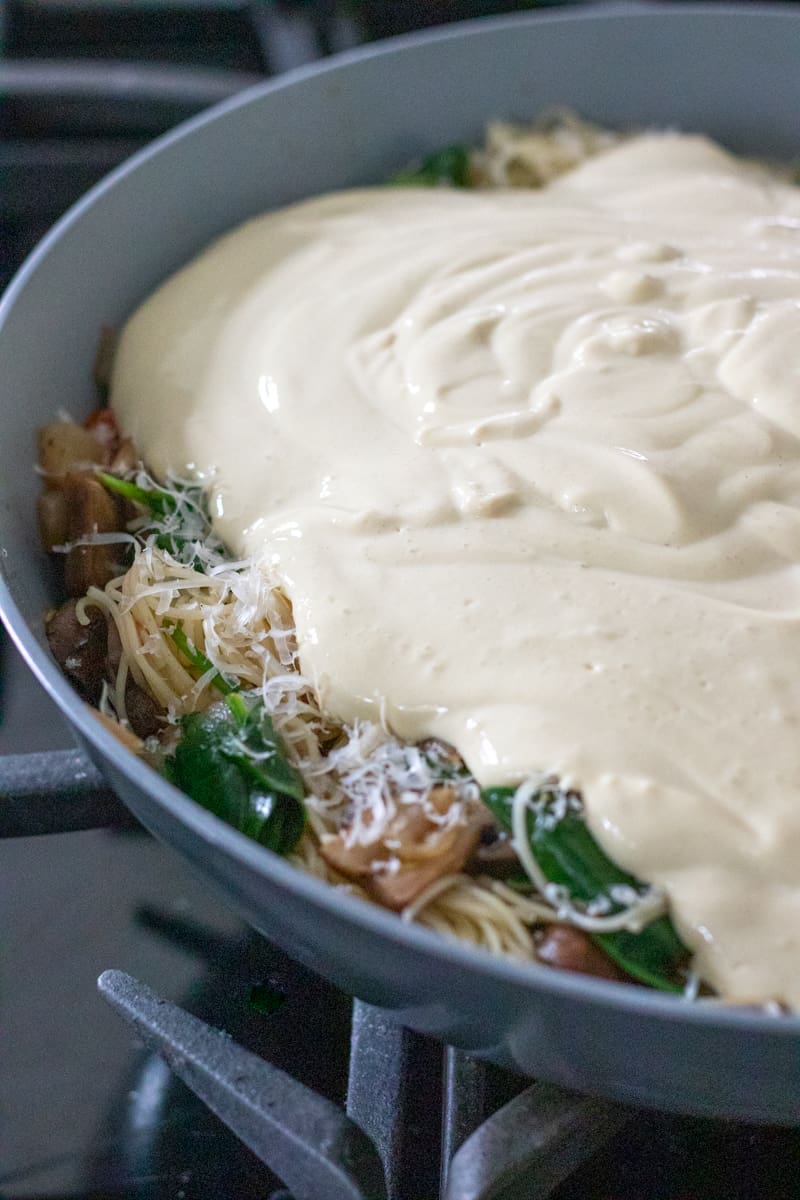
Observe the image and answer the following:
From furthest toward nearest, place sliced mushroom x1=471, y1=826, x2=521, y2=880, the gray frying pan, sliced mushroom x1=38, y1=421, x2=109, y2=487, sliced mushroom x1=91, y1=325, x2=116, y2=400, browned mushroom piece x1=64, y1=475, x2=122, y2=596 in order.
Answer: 1. sliced mushroom x1=91, y1=325, x2=116, y2=400
2. sliced mushroom x1=38, y1=421, x2=109, y2=487
3. browned mushroom piece x1=64, y1=475, x2=122, y2=596
4. sliced mushroom x1=471, y1=826, x2=521, y2=880
5. the gray frying pan

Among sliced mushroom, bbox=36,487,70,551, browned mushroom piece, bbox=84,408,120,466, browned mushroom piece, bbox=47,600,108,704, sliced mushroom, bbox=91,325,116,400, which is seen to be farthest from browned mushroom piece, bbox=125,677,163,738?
sliced mushroom, bbox=91,325,116,400

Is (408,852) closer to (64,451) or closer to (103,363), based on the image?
(64,451)

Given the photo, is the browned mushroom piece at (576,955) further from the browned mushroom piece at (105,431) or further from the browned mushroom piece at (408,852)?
the browned mushroom piece at (105,431)

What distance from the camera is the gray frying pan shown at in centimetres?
96

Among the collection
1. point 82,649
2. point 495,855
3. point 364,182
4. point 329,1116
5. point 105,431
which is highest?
point 364,182

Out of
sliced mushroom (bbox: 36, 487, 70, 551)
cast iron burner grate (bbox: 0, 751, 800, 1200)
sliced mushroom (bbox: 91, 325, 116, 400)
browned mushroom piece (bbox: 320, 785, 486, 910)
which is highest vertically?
sliced mushroom (bbox: 91, 325, 116, 400)

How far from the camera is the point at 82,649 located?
146cm

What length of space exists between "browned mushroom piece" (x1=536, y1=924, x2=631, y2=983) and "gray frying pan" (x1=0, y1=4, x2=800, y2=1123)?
8 cm

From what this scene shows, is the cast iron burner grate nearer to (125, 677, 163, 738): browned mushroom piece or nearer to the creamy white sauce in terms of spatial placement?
(125, 677, 163, 738): browned mushroom piece

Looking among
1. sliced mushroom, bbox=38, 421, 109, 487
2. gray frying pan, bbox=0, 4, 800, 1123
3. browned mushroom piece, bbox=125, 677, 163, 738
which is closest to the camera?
gray frying pan, bbox=0, 4, 800, 1123

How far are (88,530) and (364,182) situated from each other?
3.97 feet

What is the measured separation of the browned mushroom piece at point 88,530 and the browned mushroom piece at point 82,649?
0.08 meters

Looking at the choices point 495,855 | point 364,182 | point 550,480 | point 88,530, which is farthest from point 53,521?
point 364,182

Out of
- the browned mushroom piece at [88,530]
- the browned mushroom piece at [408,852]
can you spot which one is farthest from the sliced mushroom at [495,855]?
the browned mushroom piece at [88,530]
